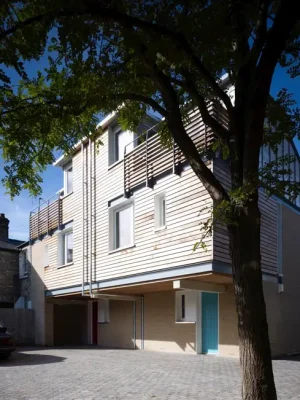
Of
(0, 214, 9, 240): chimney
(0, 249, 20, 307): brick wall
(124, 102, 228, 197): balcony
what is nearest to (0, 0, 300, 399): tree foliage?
(124, 102, 228, 197): balcony

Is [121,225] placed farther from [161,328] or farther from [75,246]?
[161,328]

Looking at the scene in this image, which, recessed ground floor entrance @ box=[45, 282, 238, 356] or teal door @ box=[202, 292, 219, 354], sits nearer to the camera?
recessed ground floor entrance @ box=[45, 282, 238, 356]

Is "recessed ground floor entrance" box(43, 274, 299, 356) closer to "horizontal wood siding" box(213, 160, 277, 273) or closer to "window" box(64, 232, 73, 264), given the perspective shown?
"horizontal wood siding" box(213, 160, 277, 273)

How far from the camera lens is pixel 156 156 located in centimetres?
1457

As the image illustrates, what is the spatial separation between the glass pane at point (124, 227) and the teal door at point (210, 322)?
318 cm

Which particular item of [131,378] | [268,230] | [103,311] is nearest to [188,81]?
[131,378]

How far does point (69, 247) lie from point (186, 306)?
250 inches

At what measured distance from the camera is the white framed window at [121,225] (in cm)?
1617

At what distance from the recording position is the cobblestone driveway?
891 centimetres

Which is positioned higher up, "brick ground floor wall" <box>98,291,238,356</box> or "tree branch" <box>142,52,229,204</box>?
"tree branch" <box>142,52,229,204</box>

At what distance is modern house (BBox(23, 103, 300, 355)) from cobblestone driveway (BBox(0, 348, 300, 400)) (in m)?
1.82

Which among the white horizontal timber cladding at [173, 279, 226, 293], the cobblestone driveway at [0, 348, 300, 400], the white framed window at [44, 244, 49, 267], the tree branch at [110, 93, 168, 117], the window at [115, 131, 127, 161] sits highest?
the window at [115, 131, 127, 161]

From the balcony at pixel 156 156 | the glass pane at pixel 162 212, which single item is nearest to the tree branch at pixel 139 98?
the balcony at pixel 156 156

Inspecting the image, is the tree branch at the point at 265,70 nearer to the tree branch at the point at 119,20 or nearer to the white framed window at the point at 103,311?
the tree branch at the point at 119,20
